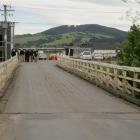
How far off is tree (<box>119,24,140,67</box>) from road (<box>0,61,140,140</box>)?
2.00 m

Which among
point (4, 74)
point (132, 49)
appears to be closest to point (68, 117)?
point (132, 49)

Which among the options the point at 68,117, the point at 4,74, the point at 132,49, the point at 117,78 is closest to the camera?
the point at 68,117

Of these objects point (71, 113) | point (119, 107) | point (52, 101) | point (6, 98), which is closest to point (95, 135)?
point (71, 113)

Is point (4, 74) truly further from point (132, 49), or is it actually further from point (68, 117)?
point (68, 117)

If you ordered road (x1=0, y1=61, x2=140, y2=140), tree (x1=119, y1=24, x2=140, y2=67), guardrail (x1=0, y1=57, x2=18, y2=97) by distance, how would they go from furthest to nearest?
guardrail (x1=0, y1=57, x2=18, y2=97) → tree (x1=119, y1=24, x2=140, y2=67) → road (x1=0, y1=61, x2=140, y2=140)

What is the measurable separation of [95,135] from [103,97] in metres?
8.91

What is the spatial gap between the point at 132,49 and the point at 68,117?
8743 millimetres

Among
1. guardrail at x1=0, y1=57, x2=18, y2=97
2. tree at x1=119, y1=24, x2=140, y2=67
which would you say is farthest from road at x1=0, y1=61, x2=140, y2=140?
tree at x1=119, y1=24, x2=140, y2=67

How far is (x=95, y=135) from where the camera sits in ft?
37.7

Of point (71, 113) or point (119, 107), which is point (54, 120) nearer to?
point (71, 113)

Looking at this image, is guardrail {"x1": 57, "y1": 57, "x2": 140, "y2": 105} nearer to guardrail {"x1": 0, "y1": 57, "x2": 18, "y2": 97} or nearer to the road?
the road

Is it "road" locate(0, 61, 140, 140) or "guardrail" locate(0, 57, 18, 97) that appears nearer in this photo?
"road" locate(0, 61, 140, 140)

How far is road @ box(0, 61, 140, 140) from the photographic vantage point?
1164 centimetres

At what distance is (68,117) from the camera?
47.7 feet
